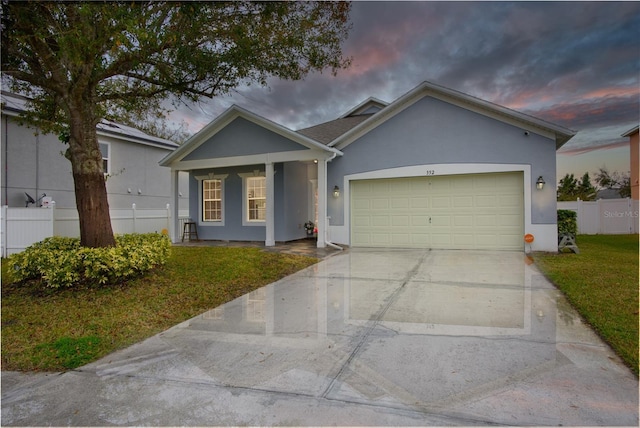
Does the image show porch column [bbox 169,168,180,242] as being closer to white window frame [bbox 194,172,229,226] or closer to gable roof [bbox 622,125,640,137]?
white window frame [bbox 194,172,229,226]

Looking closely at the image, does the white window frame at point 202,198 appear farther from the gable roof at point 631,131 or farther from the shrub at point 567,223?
Answer: the gable roof at point 631,131

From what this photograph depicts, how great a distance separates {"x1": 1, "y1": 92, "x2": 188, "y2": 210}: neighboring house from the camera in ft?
37.6

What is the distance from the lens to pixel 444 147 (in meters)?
10.8

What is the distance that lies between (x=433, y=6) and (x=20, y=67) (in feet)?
30.4

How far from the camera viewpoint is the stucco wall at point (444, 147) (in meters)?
9.91

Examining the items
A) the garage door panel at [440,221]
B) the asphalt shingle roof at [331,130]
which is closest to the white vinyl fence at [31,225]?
the asphalt shingle roof at [331,130]

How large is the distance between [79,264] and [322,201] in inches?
273

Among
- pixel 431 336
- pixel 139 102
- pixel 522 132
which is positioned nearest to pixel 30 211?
pixel 139 102

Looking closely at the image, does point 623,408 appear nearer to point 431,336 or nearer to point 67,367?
point 431,336

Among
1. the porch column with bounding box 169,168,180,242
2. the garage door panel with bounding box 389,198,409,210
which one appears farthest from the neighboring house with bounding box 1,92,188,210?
the garage door panel with bounding box 389,198,409,210

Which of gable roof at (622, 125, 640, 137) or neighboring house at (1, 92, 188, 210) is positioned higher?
gable roof at (622, 125, 640, 137)

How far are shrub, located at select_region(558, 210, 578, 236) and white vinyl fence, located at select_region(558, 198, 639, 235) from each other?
734cm

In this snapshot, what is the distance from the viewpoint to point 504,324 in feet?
14.2

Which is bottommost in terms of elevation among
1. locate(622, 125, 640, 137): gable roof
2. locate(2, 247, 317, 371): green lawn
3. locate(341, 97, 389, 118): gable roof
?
locate(2, 247, 317, 371): green lawn
